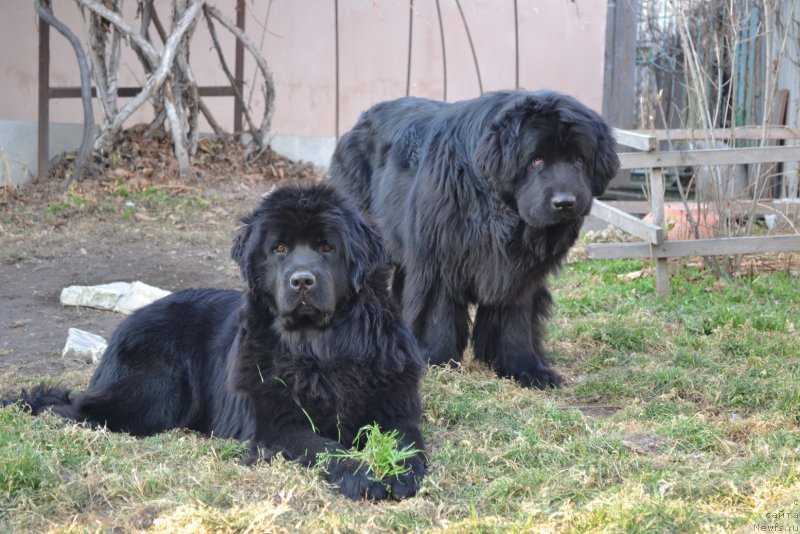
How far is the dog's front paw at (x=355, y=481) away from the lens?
3.43 meters

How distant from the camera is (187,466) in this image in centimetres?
367

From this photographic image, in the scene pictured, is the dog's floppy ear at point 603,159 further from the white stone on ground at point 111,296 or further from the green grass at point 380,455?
the white stone on ground at point 111,296

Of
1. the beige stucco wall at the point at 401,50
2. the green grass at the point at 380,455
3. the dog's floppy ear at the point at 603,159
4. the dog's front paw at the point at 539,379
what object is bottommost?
the dog's front paw at the point at 539,379

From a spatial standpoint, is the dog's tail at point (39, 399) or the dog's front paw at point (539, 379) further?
the dog's front paw at point (539, 379)

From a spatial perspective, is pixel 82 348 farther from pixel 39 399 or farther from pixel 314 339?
pixel 314 339

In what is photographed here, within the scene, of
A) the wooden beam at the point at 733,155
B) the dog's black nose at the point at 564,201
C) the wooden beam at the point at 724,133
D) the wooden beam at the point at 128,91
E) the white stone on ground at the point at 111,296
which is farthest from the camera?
the wooden beam at the point at 128,91

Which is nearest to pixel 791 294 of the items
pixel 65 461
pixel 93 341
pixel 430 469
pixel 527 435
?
pixel 527 435

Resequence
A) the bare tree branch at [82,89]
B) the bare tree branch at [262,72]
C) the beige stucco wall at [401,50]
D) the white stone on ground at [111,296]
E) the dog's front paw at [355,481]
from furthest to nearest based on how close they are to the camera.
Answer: the beige stucco wall at [401,50], the bare tree branch at [262,72], the bare tree branch at [82,89], the white stone on ground at [111,296], the dog's front paw at [355,481]

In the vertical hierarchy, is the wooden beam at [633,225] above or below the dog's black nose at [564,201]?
below

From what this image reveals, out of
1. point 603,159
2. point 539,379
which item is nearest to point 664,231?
point 603,159

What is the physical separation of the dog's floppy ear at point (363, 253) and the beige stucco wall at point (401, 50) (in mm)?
7479

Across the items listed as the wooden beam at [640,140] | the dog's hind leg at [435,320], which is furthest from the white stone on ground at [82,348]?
the wooden beam at [640,140]

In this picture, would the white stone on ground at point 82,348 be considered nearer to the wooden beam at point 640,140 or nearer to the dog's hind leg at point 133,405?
the dog's hind leg at point 133,405

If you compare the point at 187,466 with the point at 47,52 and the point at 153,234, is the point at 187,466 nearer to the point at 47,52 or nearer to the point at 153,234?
the point at 153,234
